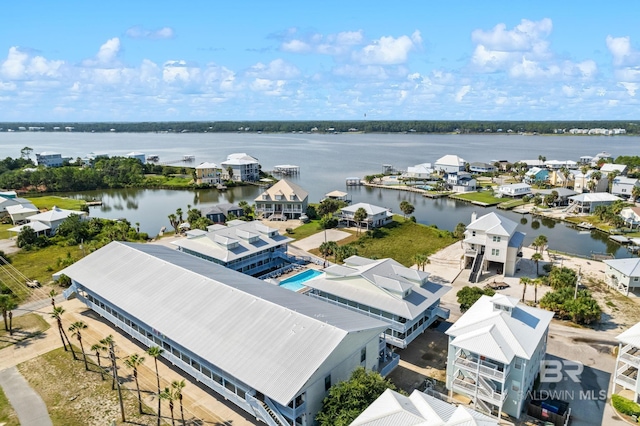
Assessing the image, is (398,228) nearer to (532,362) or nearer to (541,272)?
(541,272)

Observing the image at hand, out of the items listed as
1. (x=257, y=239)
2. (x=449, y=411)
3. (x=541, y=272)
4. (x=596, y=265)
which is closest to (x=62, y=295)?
(x=257, y=239)

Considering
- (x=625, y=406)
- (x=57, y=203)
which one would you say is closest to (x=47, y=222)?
(x=57, y=203)

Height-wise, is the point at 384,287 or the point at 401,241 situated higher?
the point at 384,287

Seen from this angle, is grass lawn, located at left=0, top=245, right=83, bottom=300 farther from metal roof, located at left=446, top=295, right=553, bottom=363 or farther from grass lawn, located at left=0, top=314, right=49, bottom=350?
metal roof, located at left=446, top=295, right=553, bottom=363

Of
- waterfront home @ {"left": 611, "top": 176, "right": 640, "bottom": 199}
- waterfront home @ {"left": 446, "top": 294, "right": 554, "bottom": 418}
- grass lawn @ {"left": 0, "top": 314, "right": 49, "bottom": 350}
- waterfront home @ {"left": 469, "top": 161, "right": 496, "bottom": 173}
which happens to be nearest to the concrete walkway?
grass lawn @ {"left": 0, "top": 314, "right": 49, "bottom": 350}

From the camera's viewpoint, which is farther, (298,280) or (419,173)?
(419,173)

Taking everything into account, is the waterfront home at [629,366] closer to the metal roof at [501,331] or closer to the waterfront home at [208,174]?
the metal roof at [501,331]

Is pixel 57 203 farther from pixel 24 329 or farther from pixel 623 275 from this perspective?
pixel 623 275
